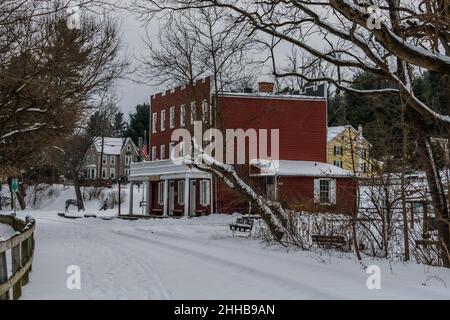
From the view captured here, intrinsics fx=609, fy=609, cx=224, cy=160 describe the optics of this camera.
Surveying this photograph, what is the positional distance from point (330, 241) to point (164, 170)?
96.5 ft

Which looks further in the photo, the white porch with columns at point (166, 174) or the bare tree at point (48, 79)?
the white porch with columns at point (166, 174)

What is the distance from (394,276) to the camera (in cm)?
1084

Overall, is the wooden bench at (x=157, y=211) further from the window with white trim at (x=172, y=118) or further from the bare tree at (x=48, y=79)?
the bare tree at (x=48, y=79)

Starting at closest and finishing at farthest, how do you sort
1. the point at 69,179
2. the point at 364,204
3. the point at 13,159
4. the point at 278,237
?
the point at 364,204, the point at 278,237, the point at 13,159, the point at 69,179

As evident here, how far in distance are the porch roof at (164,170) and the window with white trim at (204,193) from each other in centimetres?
179

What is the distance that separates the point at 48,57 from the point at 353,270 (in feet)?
44.7

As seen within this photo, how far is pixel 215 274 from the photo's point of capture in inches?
468

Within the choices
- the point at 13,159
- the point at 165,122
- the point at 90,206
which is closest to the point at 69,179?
the point at 90,206

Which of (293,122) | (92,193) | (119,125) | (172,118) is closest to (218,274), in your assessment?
(293,122)

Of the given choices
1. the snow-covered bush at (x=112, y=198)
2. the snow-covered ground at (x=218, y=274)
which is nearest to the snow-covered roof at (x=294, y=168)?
the snow-covered ground at (x=218, y=274)

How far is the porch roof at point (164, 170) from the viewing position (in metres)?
40.4

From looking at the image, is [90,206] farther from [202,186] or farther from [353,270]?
[353,270]

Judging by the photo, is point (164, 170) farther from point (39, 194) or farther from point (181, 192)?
point (39, 194)

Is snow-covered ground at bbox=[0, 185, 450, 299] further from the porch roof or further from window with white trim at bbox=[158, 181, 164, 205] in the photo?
window with white trim at bbox=[158, 181, 164, 205]
